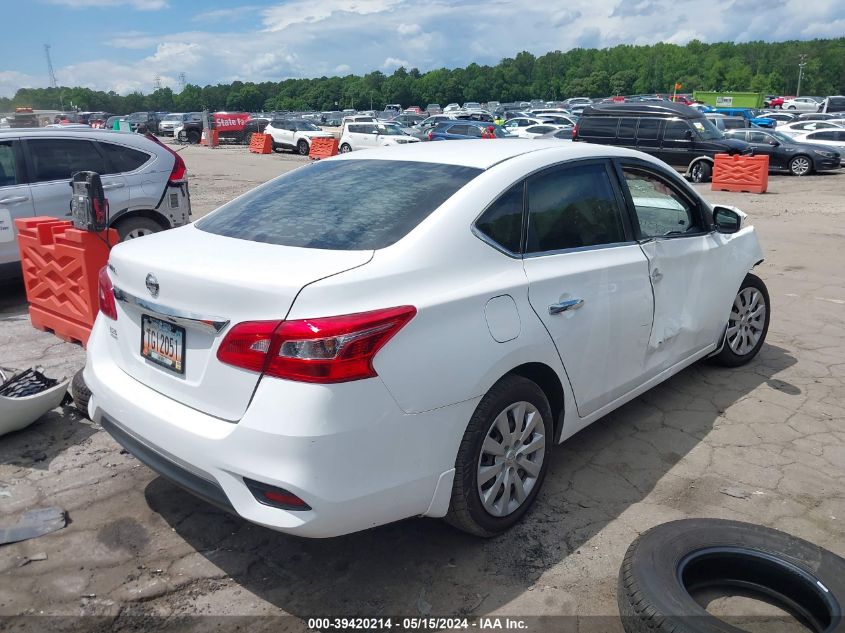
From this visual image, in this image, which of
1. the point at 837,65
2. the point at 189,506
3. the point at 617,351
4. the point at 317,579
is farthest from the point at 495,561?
the point at 837,65

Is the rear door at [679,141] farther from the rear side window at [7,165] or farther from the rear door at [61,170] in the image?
the rear side window at [7,165]

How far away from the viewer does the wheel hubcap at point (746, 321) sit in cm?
501

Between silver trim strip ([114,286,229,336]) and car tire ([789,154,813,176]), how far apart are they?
2280 cm

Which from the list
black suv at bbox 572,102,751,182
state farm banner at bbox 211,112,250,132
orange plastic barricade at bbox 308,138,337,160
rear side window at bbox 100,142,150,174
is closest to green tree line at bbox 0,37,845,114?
state farm banner at bbox 211,112,250,132

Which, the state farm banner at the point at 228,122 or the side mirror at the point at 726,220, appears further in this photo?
the state farm banner at the point at 228,122

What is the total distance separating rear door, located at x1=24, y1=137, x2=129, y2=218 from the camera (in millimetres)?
6785

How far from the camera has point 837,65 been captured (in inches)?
4067

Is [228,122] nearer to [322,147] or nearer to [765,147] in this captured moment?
[322,147]

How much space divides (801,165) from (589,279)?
70.1 ft

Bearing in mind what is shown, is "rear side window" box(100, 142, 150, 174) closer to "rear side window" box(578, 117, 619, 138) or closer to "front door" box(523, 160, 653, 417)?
"front door" box(523, 160, 653, 417)

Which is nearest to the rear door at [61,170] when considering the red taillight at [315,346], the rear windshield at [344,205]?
the rear windshield at [344,205]

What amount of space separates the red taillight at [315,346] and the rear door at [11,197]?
5.24 meters

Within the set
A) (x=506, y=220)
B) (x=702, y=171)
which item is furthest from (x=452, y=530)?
(x=702, y=171)

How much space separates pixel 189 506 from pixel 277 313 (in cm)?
152
